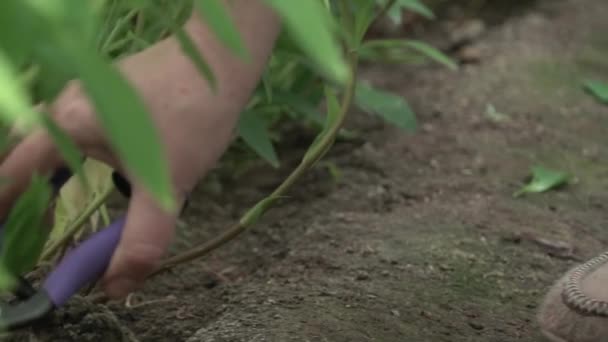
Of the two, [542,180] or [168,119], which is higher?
[168,119]

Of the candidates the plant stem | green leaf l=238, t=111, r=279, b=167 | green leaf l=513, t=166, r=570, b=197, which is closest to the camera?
the plant stem

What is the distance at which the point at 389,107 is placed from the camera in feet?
4.90

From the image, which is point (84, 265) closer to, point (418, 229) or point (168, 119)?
point (168, 119)

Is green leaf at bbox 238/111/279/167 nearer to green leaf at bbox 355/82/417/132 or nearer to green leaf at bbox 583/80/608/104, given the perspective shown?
green leaf at bbox 355/82/417/132

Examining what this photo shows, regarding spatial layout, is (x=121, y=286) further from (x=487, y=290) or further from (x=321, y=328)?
(x=487, y=290)

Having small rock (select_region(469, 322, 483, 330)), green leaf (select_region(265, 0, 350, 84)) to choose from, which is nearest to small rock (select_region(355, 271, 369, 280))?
small rock (select_region(469, 322, 483, 330))

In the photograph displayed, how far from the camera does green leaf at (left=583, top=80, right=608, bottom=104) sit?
5.98 ft

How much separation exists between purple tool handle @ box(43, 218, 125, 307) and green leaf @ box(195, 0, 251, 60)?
1.18 feet

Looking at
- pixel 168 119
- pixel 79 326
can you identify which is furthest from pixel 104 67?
pixel 79 326

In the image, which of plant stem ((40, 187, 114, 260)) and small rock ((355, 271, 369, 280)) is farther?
small rock ((355, 271, 369, 280))

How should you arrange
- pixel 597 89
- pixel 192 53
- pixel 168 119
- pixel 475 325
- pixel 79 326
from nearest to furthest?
1. pixel 192 53
2. pixel 168 119
3. pixel 79 326
4. pixel 475 325
5. pixel 597 89

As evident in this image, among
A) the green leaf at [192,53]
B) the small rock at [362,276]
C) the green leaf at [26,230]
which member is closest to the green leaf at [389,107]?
the small rock at [362,276]

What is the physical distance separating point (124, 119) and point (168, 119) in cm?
29

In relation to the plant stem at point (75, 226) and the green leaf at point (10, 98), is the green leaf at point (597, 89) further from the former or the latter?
the green leaf at point (10, 98)
